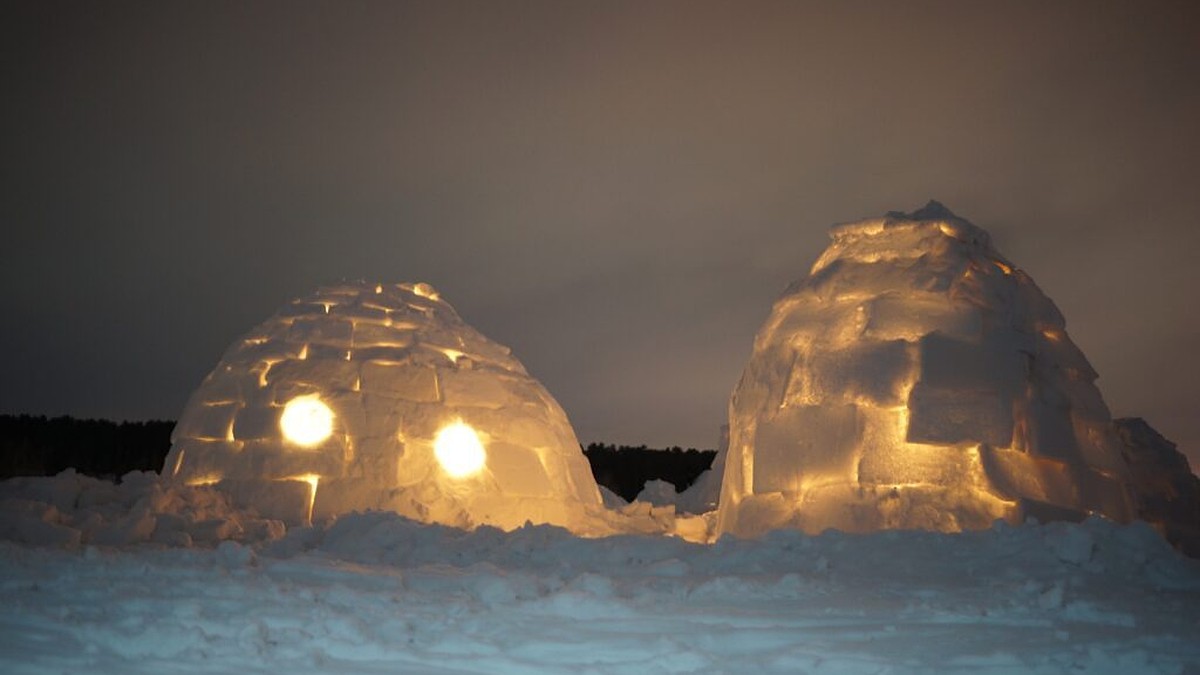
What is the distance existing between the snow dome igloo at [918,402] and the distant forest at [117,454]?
51.3 ft

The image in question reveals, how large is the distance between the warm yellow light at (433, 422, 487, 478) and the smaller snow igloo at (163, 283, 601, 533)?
11 millimetres

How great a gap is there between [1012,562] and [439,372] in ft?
17.0

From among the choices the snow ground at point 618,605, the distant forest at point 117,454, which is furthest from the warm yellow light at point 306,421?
the distant forest at point 117,454

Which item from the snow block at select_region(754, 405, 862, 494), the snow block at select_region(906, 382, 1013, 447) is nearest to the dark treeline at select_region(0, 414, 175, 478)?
the snow block at select_region(754, 405, 862, 494)

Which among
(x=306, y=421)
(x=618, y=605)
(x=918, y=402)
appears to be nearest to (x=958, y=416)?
(x=918, y=402)

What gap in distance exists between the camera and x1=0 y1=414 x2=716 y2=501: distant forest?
22953 millimetres

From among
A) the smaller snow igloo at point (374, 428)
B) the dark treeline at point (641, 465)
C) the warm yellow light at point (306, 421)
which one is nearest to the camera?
the smaller snow igloo at point (374, 428)

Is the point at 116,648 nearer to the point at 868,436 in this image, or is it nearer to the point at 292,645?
the point at 292,645

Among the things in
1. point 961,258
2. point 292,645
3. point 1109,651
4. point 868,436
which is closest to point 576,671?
point 292,645

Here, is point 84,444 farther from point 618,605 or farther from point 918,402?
point 618,605

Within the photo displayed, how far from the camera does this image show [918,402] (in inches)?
306

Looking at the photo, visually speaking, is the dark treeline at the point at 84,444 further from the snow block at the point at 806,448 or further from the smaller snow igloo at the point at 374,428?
the snow block at the point at 806,448

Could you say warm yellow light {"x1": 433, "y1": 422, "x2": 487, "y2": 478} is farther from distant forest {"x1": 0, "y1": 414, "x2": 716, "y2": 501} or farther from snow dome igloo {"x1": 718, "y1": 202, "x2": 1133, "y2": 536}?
distant forest {"x1": 0, "y1": 414, "x2": 716, "y2": 501}

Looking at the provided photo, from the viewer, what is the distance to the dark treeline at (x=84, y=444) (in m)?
23.2
